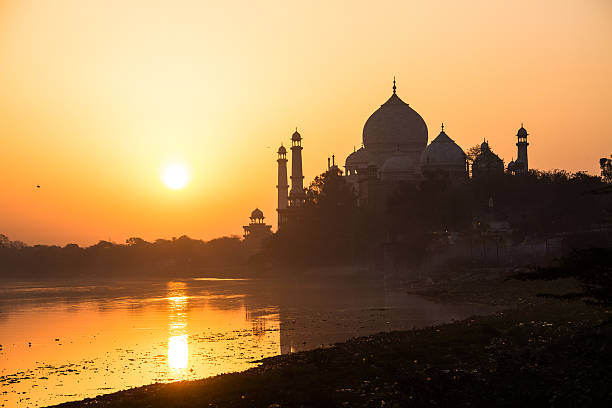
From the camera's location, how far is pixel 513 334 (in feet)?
89.8

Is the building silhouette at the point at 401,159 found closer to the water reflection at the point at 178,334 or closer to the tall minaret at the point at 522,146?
the tall minaret at the point at 522,146

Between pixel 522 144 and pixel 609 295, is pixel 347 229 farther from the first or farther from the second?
pixel 609 295

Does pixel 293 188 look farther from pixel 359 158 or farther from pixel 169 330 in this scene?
pixel 169 330

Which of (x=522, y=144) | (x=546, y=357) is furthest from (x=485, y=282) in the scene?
(x=522, y=144)

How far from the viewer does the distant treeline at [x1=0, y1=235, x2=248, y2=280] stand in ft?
429

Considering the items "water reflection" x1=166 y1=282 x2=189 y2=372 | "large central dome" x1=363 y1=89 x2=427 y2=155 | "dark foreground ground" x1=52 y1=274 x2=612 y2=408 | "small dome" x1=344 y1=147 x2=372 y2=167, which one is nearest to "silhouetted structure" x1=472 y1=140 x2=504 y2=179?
"large central dome" x1=363 y1=89 x2=427 y2=155

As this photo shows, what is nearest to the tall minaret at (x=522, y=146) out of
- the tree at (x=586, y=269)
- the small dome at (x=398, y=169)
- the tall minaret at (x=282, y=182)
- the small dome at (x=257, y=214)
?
the small dome at (x=398, y=169)

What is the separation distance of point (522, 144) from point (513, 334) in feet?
263

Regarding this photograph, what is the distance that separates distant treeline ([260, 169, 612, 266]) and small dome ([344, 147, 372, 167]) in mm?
5865

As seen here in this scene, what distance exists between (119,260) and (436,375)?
401 ft

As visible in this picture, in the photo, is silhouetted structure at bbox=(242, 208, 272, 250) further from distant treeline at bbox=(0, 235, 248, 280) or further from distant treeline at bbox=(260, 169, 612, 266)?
distant treeline at bbox=(260, 169, 612, 266)

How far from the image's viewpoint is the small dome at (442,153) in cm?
9125

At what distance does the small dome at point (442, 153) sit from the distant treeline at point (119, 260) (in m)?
44.6

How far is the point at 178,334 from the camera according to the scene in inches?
1572
